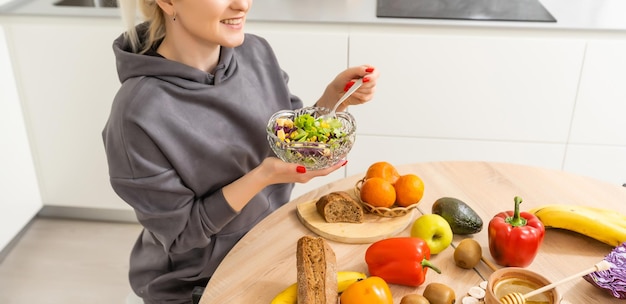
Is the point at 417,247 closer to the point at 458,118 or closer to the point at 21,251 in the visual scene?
the point at 458,118

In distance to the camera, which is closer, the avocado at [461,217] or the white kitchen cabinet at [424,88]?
the avocado at [461,217]

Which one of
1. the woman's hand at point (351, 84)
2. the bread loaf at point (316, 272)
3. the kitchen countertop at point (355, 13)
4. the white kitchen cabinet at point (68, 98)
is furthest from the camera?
the white kitchen cabinet at point (68, 98)

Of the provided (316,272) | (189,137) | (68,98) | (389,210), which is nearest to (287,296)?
(316,272)

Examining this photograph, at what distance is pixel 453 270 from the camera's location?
1.23 meters

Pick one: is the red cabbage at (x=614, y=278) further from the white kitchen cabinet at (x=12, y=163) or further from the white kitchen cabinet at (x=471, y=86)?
the white kitchen cabinet at (x=12, y=163)

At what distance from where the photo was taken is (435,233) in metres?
1.27

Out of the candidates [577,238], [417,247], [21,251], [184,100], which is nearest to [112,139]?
[184,100]

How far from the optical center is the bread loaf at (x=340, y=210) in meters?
1.35

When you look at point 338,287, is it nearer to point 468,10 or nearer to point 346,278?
point 346,278

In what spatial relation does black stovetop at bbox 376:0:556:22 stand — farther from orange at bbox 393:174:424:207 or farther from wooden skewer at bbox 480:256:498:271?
wooden skewer at bbox 480:256:498:271

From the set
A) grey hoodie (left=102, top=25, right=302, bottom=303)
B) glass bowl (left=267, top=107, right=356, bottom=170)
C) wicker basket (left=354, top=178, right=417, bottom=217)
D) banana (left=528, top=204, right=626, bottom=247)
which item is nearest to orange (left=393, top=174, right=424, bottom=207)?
wicker basket (left=354, top=178, right=417, bottom=217)

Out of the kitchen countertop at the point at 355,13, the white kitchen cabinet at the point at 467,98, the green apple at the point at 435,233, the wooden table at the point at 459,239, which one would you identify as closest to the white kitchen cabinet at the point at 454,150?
the white kitchen cabinet at the point at 467,98

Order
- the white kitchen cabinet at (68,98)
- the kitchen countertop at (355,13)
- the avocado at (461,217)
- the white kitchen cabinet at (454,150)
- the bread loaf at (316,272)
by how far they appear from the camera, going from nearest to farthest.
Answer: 1. the bread loaf at (316,272)
2. the avocado at (461,217)
3. the kitchen countertop at (355,13)
4. the white kitchen cabinet at (68,98)
5. the white kitchen cabinet at (454,150)

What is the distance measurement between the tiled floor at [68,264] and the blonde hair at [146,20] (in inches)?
50.2
